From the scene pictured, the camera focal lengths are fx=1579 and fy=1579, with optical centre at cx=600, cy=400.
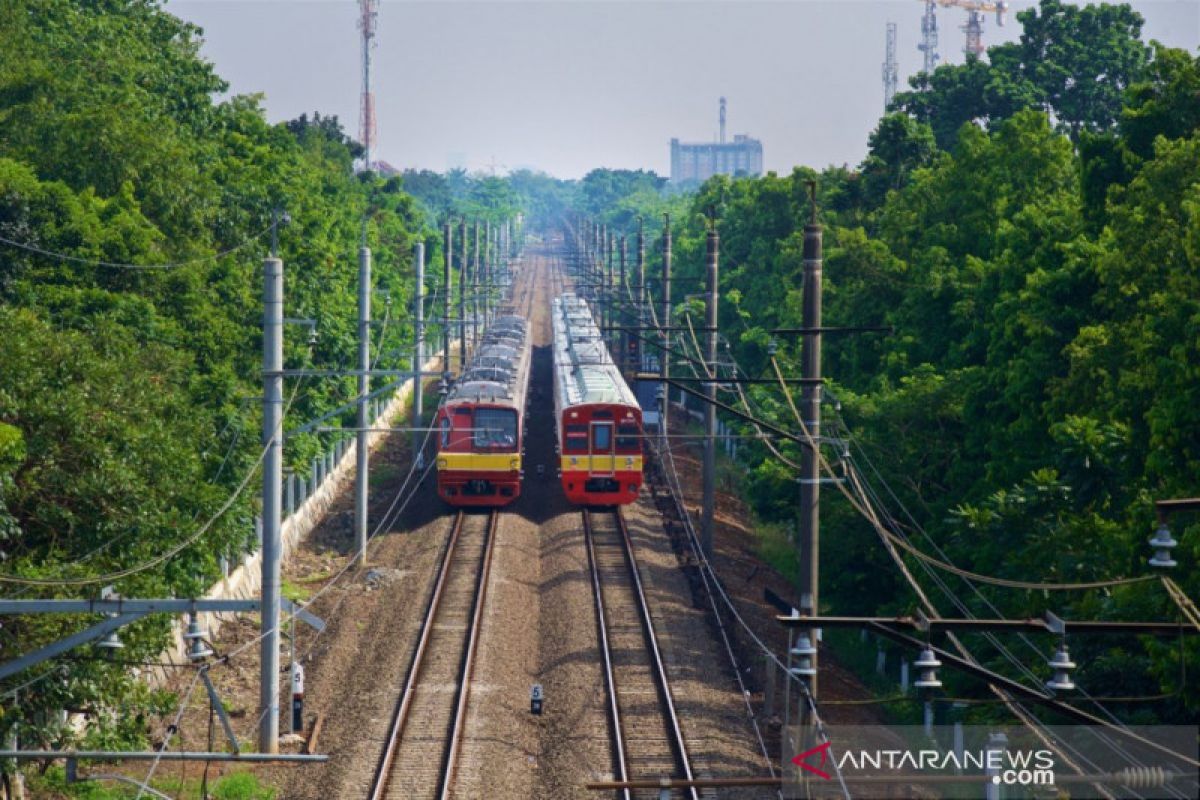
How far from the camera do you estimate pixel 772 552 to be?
38.2 m

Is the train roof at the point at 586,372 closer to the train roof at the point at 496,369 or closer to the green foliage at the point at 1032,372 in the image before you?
the train roof at the point at 496,369

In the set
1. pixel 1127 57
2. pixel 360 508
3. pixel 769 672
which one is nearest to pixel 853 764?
pixel 769 672

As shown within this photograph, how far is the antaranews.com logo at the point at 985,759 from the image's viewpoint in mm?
15359

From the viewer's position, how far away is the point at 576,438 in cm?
3778

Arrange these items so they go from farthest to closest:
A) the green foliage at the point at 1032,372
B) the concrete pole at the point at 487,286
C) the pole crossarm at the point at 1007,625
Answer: the concrete pole at the point at 487,286 → the green foliage at the point at 1032,372 → the pole crossarm at the point at 1007,625

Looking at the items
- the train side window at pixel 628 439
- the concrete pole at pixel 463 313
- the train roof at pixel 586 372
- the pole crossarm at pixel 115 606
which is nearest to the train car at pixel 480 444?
the train roof at pixel 586 372

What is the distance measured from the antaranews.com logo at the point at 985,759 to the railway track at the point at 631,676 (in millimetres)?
2315

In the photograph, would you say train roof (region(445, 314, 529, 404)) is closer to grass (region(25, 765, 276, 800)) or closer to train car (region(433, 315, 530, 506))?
train car (region(433, 315, 530, 506))

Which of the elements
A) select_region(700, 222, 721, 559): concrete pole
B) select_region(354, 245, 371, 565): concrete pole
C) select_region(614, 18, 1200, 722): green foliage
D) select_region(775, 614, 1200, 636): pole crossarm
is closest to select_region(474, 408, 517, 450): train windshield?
select_region(354, 245, 371, 565): concrete pole

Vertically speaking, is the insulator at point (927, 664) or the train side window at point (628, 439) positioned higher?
the train side window at point (628, 439)

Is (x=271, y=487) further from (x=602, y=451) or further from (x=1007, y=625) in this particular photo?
(x=602, y=451)

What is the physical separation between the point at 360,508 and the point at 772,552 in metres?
10.3

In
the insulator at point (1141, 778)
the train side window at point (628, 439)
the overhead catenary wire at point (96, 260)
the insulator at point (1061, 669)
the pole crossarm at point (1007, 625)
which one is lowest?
the insulator at point (1141, 778)

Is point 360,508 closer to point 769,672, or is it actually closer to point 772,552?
point 772,552
